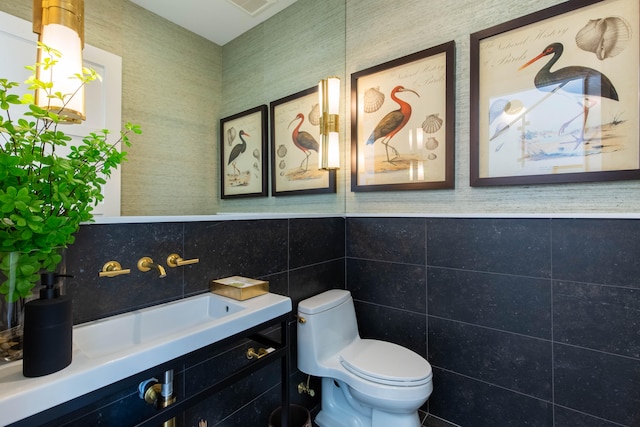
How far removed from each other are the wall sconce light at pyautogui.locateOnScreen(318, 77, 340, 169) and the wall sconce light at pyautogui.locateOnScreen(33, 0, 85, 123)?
1232 mm

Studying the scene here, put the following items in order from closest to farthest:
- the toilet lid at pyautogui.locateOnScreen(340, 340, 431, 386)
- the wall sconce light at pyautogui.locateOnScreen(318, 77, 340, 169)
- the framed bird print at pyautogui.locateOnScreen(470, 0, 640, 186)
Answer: the framed bird print at pyautogui.locateOnScreen(470, 0, 640, 186)
the toilet lid at pyautogui.locateOnScreen(340, 340, 431, 386)
the wall sconce light at pyautogui.locateOnScreen(318, 77, 340, 169)

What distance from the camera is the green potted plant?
1.97 ft

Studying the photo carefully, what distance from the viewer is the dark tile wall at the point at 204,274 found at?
930 mm

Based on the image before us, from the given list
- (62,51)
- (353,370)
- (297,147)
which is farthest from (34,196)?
(297,147)

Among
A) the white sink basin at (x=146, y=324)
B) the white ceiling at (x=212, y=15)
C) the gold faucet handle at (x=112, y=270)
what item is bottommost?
the white sink basin at (x=146, y=324)

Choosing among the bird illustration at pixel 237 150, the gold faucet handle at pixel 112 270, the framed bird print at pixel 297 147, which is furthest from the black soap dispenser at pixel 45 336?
the framed bird print at pixel 297 147

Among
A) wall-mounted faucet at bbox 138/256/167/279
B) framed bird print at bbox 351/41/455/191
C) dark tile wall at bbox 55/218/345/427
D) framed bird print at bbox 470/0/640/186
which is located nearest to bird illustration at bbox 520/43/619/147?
A: framed bird print at bbox 470/0/640/186

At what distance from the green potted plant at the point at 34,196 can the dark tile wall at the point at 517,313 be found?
59.7 inches

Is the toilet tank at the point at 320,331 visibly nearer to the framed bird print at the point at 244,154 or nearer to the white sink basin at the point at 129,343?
the white sink basin at the point at 129,343

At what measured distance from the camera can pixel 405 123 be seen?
68.8 inches

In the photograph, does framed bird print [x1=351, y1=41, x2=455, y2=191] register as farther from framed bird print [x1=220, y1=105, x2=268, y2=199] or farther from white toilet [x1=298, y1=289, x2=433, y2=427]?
white toilet [x1=298, y1=289, x2=433, y2=427]

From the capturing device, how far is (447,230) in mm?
1616

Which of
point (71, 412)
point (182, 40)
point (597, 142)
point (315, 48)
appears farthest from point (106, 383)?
point (315, 48)

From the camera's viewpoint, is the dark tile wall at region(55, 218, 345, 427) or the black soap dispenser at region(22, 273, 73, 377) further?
the dark tile wall at region(55, 218, 345, 427)
